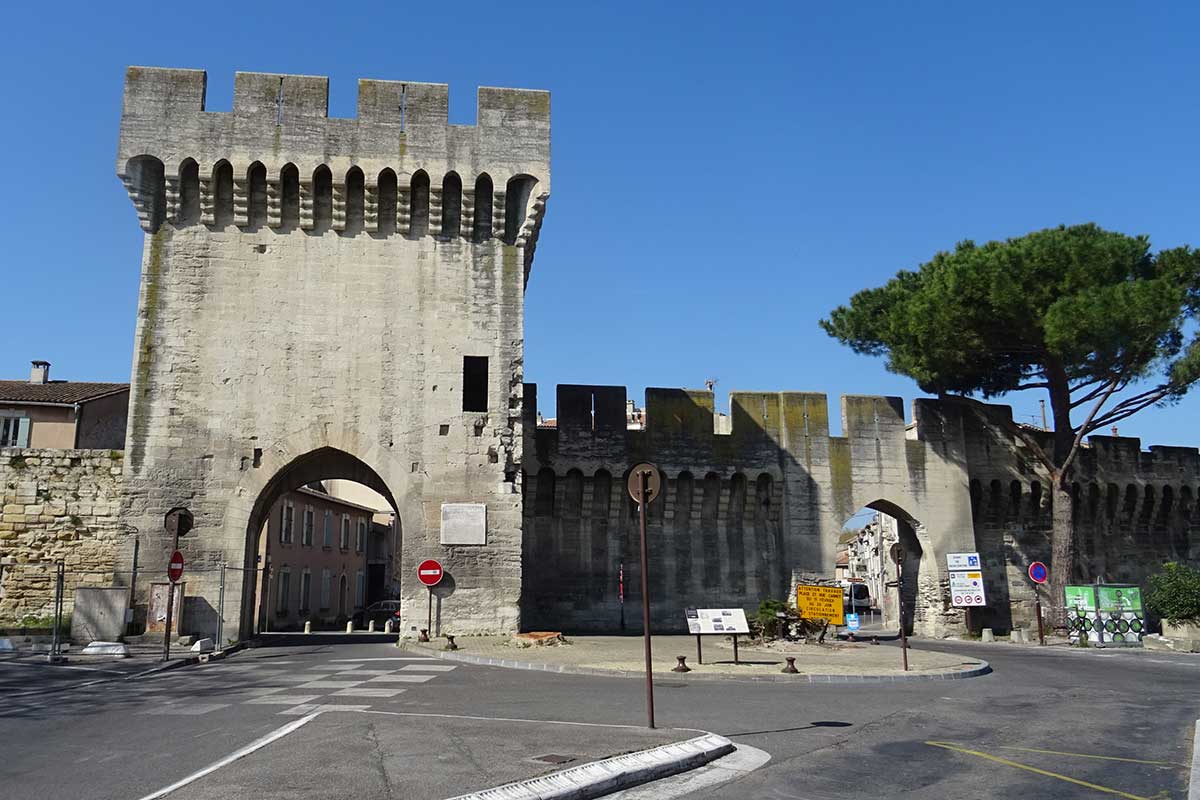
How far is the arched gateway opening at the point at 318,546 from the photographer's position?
20938 millimetres

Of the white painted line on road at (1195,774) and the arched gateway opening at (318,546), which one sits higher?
the arched gateway opening at (318,546)

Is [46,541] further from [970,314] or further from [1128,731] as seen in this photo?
[970,314]

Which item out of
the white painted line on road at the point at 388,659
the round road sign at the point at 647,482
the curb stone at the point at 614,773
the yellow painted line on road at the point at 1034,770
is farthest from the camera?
the white painted line on road at the point at 388,659

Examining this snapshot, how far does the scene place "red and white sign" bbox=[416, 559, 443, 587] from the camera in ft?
64.2

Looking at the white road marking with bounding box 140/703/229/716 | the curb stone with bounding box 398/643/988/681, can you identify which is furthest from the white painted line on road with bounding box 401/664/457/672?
the white road marking with bounding box 140/703/229/716

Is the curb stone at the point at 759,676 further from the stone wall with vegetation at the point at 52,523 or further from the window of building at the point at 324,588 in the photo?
the window of building at the point at 324,588

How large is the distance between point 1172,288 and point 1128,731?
61.8 ft

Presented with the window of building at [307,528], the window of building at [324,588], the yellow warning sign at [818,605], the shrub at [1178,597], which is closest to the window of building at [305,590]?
the window of building at [307,528]

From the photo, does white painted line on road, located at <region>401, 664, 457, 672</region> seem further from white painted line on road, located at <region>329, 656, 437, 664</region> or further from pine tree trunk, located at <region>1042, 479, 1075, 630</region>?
pine tree trunk, located at <region>1042, 479, 1075, 630</region>

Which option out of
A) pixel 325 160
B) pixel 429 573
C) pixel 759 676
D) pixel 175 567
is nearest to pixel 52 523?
pixel 175 567

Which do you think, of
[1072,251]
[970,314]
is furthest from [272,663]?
[1072,251]

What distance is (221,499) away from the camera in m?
19.4

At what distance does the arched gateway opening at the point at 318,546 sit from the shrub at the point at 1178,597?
19527 millimetres

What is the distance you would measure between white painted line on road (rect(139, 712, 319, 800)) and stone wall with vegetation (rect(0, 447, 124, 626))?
42.1 ft
